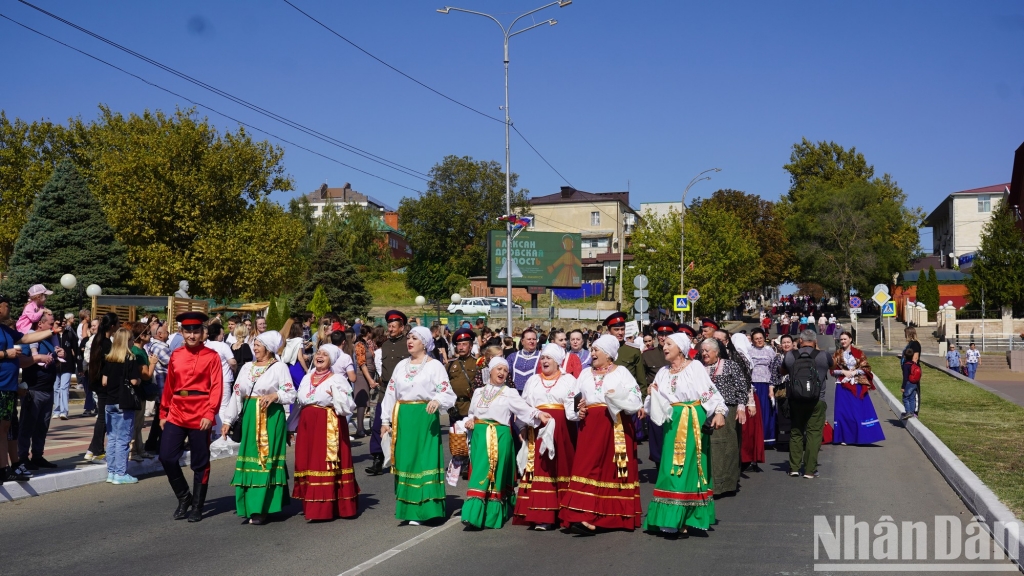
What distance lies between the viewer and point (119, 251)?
45.9 m

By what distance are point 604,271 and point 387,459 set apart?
245 ft

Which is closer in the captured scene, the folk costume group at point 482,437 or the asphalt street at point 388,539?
the asphalt street at point 388,539

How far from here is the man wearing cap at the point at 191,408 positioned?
8945mm

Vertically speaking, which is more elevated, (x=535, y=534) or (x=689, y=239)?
(x=689, y=239)

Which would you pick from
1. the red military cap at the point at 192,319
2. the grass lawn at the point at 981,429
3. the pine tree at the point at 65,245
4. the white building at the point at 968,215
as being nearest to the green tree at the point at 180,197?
the pine tree at the point at 65,245

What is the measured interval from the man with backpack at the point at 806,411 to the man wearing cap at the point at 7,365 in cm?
868

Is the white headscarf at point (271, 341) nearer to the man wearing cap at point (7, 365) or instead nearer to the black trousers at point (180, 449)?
the black trousers at point (180, 449)

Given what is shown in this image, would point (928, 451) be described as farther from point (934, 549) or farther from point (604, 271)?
point (604, 271)

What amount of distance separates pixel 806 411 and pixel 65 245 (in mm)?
41950

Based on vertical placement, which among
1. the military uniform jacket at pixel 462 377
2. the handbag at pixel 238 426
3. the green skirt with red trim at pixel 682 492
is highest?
the military uniform jacket at pixel 462 377

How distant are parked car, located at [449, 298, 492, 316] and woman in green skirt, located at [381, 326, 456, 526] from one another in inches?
1961

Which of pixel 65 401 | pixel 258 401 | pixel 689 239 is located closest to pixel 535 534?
pixel 258 401

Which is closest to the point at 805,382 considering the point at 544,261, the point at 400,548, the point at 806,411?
the point at 806,411

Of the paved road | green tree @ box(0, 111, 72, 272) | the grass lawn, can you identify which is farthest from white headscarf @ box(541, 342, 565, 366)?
green tree @ box(0, 111, 72, 272)
